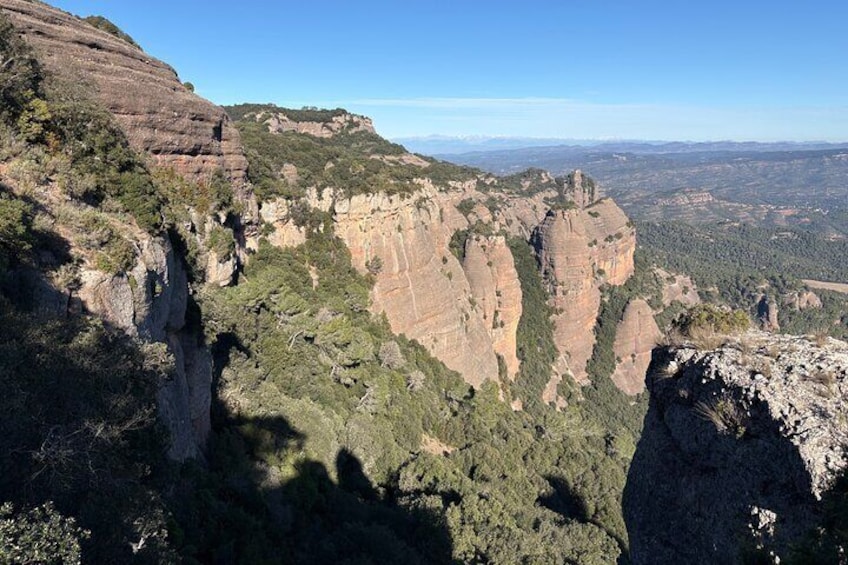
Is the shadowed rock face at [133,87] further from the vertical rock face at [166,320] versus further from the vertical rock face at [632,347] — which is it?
the vertical rock face at [632,347]

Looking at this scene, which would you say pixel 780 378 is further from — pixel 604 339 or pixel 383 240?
pixel 604 339

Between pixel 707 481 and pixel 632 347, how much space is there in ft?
194

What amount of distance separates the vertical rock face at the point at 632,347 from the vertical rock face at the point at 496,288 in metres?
17.5

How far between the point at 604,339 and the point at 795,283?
73.2 m

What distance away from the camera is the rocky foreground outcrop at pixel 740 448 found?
24.0ft

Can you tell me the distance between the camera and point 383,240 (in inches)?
1438

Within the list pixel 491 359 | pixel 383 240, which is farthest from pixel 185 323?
pixel 491 359

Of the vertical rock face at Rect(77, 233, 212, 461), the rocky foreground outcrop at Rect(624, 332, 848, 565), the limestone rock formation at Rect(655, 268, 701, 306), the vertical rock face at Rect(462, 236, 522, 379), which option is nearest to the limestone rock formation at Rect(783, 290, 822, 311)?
the limestone rock formation at Rect(655, 268, 701, 306)

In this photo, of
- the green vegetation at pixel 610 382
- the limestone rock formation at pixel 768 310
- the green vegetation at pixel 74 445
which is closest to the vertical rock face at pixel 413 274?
the green vegetation at pixel 610 382

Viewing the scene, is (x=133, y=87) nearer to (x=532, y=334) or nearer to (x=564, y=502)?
(x=564, y=502)

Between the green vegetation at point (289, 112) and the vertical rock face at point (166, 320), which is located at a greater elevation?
the green vegetation at point (289, 112)

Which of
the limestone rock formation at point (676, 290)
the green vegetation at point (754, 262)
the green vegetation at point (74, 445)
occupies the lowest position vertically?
the green vegetation at point (754, 262)

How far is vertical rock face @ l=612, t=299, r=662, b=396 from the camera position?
62906mm

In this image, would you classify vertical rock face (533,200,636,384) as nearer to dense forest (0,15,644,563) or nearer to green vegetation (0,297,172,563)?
dense forest (0,15,644,563)
